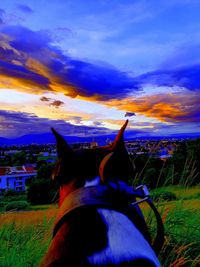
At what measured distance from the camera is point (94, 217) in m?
1.43

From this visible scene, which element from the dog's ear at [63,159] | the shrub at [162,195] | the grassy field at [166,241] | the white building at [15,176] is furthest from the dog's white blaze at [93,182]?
the white building at [15,176]

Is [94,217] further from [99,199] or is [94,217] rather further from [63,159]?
[63,159]

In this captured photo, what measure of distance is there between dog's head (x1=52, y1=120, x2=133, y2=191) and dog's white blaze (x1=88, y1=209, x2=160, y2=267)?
19cm

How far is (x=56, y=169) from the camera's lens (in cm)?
169

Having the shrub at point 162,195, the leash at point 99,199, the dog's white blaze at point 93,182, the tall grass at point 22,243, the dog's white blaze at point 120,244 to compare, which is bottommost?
the tall grass at point 22,243

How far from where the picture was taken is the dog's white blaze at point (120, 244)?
1299 millimetres

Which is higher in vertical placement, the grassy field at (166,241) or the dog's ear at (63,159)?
the dog's ear at (63,159)

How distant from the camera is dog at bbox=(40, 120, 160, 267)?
4.29ft

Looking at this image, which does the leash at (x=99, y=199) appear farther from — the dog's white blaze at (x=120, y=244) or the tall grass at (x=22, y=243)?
the tall grass at (x=22, y=243)

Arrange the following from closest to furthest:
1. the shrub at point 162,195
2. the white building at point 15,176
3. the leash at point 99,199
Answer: the leash at point 99,199 < the shrub at point 162,195 < the white building at point 15,176

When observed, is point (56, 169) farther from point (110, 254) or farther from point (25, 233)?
point (25, 233)

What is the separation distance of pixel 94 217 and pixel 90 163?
279 mm

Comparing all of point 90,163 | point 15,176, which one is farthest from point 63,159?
point 15,176

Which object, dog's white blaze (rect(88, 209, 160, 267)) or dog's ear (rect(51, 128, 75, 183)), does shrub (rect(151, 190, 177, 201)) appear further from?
dog's white blaze (rect(88, 209, 160, 267))
